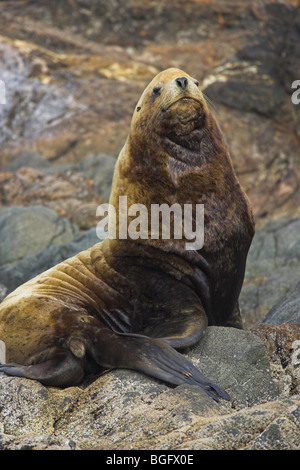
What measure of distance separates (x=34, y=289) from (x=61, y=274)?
268mm

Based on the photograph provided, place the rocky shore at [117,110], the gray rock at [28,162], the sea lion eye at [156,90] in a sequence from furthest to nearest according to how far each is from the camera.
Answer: the gray rock at [28,162] → the rocky shore at [117,110] → the sea lion eye at [156,90]

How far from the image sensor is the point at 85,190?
11.8 m

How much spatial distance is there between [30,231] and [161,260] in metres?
5.43

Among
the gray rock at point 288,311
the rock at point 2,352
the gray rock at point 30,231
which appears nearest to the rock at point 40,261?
the gray rock at point 30,231

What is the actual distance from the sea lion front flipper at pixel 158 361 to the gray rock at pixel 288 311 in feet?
4.58

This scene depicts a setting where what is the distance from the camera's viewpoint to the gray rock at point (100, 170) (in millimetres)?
11805

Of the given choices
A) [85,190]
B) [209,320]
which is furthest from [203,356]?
[85,190]

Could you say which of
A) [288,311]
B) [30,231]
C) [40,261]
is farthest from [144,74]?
[288,311]

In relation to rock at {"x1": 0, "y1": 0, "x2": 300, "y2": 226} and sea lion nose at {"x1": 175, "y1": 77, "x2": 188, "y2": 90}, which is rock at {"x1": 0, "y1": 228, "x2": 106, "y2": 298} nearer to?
sea lion nose at {"x1": 175, "y1": 77, "x2": 188, "y2": 90}

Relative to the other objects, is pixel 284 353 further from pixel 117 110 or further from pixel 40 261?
pixel 117 110

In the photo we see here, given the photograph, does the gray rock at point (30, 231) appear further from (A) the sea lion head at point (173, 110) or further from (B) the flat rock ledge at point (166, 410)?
(B) the flat rock ledge at point (166, 410)

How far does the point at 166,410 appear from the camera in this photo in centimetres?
379

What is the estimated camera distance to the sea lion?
4840mm

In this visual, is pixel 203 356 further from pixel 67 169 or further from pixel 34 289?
pixel 67 169
